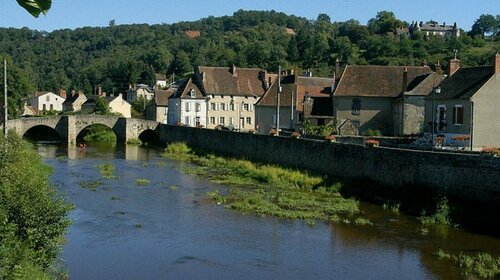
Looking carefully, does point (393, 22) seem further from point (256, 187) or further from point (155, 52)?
point (256, 187)

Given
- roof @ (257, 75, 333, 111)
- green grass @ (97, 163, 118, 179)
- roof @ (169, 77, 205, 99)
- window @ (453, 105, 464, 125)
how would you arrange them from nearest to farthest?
window @ (453, 105, 464, 125), green grass @ (97, 163, 118, 179), roof @ (257, 75, 333, 111), roof @ (169, 77, 205, 99)

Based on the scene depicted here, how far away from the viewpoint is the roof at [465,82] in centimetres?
3066

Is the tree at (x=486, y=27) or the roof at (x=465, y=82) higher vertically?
the tree at (x=486, y=27)

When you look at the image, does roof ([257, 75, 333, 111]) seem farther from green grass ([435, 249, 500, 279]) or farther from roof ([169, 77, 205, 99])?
green grass ([435, 249, 500, 279])

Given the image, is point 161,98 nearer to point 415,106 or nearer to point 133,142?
point 133,142

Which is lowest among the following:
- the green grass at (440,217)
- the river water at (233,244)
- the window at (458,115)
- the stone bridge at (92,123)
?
the river water at (233,244)

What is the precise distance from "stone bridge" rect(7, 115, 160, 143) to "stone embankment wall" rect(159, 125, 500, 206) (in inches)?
818

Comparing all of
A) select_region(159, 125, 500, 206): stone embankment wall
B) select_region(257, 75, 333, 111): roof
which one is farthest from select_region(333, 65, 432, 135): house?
select_region(159, 125, 500, 206): stone embankment wall

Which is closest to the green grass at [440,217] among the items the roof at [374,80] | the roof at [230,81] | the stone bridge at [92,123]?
the roof at [374,80]

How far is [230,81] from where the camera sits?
64438 millimetres

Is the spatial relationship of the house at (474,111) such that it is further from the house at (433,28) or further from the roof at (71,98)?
the house at (433,28)

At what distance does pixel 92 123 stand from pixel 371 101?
96.6ft

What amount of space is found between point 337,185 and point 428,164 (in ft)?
17.1

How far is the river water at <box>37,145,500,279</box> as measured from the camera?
1522cm
